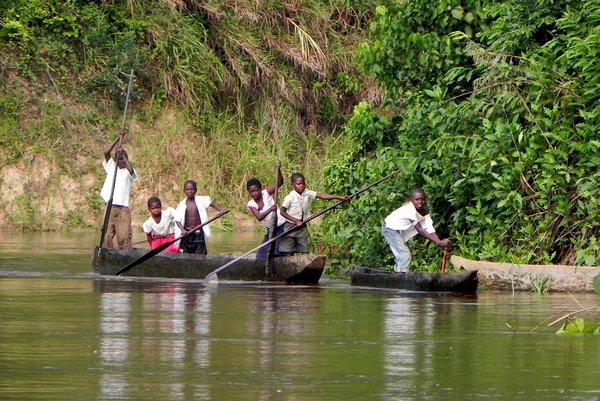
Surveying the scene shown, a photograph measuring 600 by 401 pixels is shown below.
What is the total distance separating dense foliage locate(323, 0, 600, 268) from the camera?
18406 millimetres

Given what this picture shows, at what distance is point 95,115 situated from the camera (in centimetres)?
3378

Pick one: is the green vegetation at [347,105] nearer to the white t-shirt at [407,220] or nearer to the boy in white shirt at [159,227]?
the white t-shirt at [407,220]

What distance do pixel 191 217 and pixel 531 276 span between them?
16.3ft

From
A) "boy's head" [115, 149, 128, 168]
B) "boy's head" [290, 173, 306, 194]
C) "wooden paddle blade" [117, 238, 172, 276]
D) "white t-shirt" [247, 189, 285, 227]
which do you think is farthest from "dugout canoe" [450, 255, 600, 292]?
"boy's head" [115, 149, 128, 168]

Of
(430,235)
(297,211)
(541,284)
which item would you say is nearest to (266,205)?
(297,211)

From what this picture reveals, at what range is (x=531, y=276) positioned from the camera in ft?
58.9

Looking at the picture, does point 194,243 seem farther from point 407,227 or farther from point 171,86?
point 171,86

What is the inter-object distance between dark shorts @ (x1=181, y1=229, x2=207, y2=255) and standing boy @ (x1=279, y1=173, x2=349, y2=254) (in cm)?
140

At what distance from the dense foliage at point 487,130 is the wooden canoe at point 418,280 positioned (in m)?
1.20

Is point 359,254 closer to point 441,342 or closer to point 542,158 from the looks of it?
point 542,158

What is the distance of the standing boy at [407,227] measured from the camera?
1850 cm

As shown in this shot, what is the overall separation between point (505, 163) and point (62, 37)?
56.7ft

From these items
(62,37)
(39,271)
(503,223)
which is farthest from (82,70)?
(503,223)

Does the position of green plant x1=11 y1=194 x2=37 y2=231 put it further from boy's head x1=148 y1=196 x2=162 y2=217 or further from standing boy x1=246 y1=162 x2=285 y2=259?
standing boy x1=246 y1=162 x2=285 y2=259
